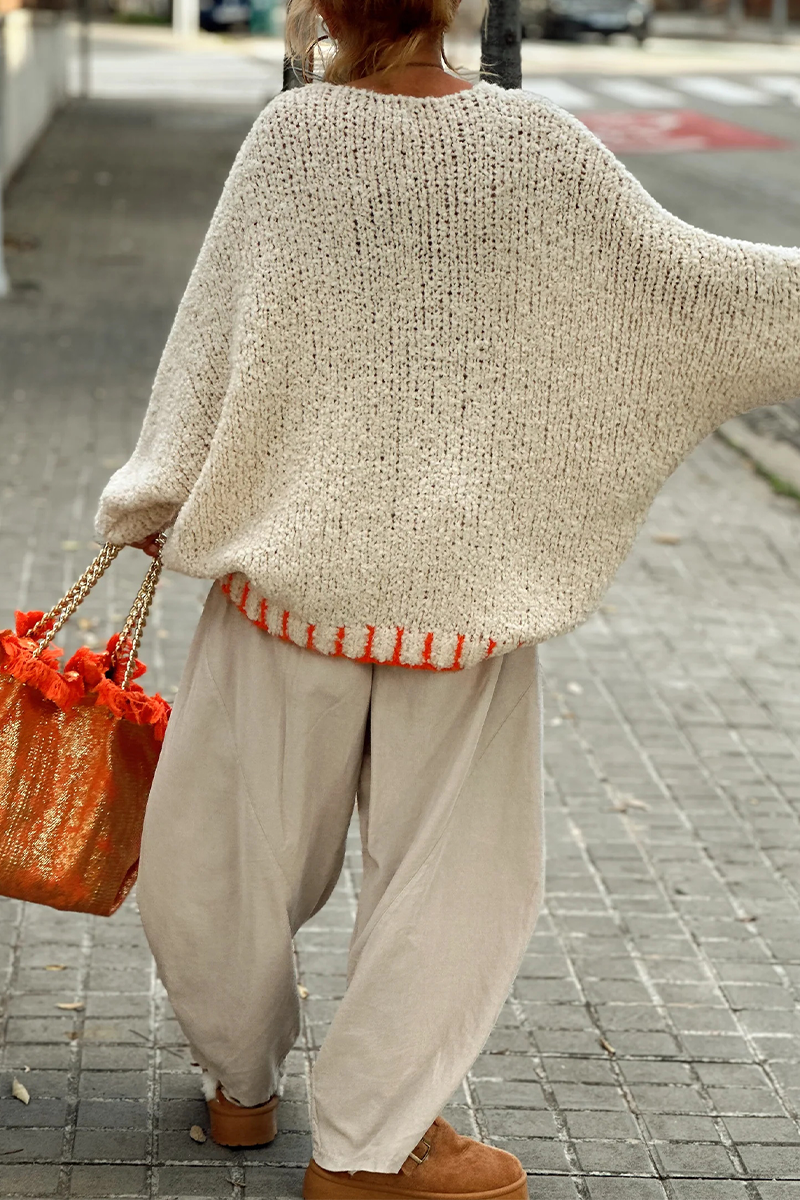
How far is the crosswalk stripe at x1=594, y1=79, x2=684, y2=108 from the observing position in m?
26.1

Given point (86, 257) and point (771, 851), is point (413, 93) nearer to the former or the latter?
point (771, 851)

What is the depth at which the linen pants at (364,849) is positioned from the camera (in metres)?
2.62

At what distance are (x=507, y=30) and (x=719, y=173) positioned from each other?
50.6 ft

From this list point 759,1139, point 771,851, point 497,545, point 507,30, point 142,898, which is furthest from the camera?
point 771,851

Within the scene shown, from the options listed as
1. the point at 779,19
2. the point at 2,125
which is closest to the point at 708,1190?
the point at 2,125

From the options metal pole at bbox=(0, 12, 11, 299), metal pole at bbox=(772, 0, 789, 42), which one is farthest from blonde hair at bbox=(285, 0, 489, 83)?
metal pole at bbox=(772, 0, 789, 42)

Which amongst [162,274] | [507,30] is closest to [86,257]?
[162,274]

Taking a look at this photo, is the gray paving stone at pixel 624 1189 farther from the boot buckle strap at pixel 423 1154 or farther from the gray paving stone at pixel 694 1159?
the boot buckle strap at pixel 423 1154

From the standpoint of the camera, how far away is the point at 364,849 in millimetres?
2729

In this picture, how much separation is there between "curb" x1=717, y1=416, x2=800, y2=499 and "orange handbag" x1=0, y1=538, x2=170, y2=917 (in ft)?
18.6

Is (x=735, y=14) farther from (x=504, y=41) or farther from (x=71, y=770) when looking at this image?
(x=71, y=770)

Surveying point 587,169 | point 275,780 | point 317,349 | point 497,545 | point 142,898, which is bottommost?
point 142,898

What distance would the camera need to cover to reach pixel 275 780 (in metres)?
2.65

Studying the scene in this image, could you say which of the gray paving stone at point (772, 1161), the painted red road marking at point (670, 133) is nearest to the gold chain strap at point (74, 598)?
the gray paving stone at point (772, 1161)
